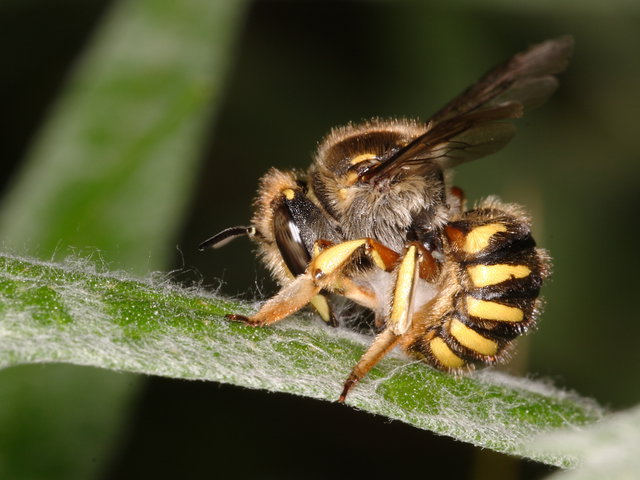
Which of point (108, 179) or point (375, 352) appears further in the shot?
point (108, 179)

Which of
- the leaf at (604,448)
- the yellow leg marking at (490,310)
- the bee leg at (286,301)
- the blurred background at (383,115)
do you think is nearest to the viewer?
the leaf at (604,448)

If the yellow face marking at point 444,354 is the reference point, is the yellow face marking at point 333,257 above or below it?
above

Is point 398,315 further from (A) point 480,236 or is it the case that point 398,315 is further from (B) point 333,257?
(A) point 480,236

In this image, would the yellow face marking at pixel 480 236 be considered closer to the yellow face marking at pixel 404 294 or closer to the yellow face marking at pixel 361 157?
the yellow face marking at pixel 404 294

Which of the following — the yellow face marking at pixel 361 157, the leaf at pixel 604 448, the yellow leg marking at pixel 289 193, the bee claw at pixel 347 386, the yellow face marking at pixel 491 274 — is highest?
the yellow face marking at pixel 361 157

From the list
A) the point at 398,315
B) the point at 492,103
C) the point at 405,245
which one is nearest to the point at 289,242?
the point at 405,245

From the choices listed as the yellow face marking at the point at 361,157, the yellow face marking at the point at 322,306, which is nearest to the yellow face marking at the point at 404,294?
the yellow face marking at the point at 322,306

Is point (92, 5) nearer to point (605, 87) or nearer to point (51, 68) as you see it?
point (51, 68)
